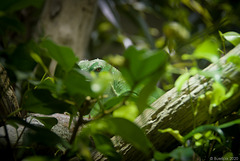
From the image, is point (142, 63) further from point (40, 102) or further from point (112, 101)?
point (40, 102)

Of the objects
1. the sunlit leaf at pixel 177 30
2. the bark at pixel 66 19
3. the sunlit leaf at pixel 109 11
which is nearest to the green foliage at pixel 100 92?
the bark at pixel 66 19

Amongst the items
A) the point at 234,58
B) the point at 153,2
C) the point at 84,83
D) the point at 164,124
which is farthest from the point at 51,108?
the point at 153,2

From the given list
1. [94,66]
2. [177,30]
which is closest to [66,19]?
[94,66]

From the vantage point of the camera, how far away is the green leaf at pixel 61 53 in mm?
468

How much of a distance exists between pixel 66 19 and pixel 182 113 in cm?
174

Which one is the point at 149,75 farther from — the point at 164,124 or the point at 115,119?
the point at 164,124

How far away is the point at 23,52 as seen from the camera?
0.50 meters

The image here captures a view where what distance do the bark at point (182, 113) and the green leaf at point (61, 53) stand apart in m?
0.30

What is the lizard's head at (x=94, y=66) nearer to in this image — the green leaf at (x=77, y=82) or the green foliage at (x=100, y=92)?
the green foliage at (x=100, y=92)

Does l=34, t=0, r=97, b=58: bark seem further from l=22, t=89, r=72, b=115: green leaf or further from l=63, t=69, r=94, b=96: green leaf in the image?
l=63, t=69, r=94, b=96: green leaf

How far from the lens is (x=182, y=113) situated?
2.32ft

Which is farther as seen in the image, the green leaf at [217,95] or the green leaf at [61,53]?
the green leaf at [217,95]

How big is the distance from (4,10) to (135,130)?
14.3 inches

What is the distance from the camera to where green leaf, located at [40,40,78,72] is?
1.53ft
